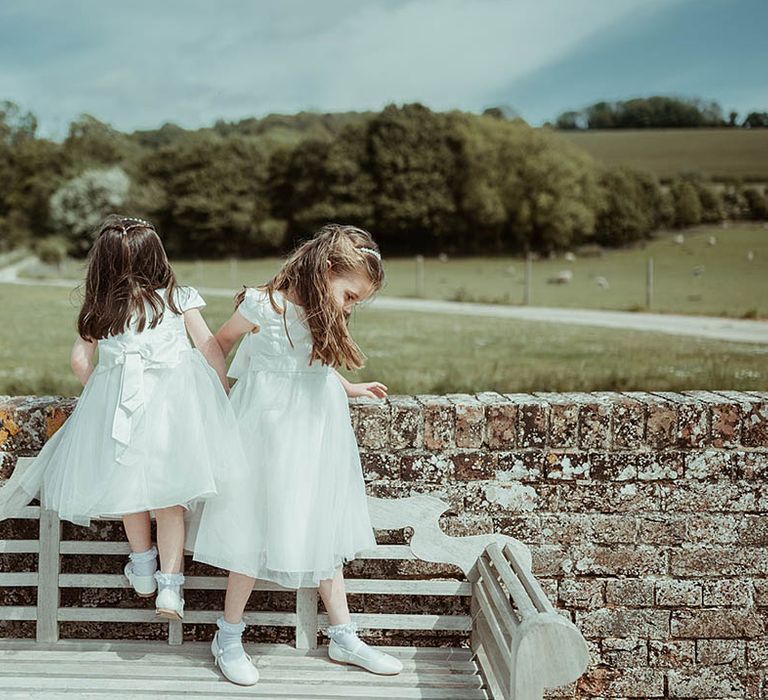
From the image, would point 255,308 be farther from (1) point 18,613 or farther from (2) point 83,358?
(1) point 18,613

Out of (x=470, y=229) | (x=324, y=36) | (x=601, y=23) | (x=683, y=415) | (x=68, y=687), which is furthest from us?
(x=470, y=229)

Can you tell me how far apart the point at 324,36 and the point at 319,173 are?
8.32m

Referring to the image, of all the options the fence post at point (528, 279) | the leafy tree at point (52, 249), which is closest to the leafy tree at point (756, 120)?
the fence post at point (528, 279)

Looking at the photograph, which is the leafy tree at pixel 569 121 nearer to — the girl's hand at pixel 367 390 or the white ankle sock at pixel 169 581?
the girl's hand at pixel 367 390

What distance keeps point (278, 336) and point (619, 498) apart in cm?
129

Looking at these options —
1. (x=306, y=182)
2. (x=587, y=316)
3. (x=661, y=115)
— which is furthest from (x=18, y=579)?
(x=306, y=182)

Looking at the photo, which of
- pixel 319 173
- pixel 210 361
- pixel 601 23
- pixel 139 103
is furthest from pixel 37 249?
pixel 210 361

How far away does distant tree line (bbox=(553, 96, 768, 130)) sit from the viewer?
1098cm

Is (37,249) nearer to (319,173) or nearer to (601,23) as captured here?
(319,173)

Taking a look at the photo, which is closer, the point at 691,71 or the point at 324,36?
the point at 691,71

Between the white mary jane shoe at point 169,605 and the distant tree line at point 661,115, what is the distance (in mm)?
10019

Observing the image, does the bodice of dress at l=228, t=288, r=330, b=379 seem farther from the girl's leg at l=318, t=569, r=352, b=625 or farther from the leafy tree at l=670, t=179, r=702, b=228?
the leafy tree at l=670, t=179, r=702, b=228

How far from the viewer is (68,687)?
2.43 meters

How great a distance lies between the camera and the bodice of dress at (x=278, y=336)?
8.49 ft
